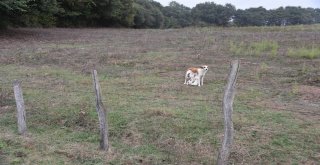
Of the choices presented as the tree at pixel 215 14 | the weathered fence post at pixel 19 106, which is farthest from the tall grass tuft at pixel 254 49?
→ the tree at pixel 215 14

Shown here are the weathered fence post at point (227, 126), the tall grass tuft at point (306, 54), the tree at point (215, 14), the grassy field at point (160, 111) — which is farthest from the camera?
the tree at point (215, 14)

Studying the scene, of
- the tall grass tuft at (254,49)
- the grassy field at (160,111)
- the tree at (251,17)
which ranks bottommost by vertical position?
the grassy field at (160,111)

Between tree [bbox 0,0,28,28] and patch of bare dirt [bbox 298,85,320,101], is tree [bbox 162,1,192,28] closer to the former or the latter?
tree [bbox 0,0,28,28]

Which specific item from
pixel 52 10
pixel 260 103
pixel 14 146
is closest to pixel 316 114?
pixel 260 103

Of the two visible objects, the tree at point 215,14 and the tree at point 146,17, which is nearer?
the tree at point 146,17

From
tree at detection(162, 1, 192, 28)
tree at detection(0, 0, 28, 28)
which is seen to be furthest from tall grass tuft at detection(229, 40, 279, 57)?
tree at detection(162, 1, 192, 28)

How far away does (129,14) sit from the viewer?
158 feet

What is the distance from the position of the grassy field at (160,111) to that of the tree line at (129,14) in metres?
10.6

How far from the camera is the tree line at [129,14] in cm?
2659

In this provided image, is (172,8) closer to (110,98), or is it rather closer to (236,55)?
(236,55)

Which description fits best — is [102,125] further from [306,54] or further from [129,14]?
[129,14]

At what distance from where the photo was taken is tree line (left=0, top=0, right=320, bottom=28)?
2659cm

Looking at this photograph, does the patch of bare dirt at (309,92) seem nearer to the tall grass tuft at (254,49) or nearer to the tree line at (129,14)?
the tall grass tuft at (254,49)

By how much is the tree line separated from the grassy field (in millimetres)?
10598
